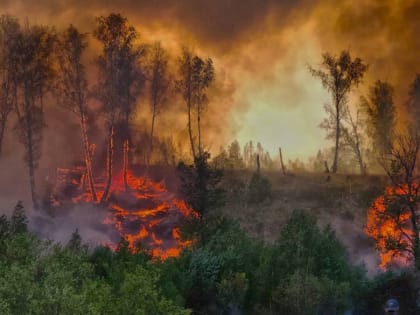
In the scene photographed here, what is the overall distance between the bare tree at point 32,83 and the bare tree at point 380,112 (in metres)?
40.9

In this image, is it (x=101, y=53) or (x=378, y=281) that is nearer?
(x=378, y=281)

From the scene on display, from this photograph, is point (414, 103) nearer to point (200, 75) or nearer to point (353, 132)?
point (353, 132)

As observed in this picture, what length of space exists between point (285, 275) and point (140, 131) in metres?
37.5

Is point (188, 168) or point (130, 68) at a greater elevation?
point (130, 68)

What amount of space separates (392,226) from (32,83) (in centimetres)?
4122

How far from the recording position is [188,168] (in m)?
52.4

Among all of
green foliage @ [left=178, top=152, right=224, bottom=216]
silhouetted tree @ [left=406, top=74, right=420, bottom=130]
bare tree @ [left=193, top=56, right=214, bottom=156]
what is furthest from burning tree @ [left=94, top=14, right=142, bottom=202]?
silhouetted tree @ [left=406, top=74, right=420, bottom=130]

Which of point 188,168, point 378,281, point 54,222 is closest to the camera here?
point 378,281

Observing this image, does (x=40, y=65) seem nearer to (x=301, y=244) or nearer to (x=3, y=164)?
(x=3, y=164)

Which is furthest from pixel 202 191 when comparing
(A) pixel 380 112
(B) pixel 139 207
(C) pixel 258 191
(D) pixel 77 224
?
(A) pixel 380 112

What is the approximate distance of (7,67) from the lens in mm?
63531

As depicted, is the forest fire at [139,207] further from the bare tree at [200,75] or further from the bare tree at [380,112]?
the bare tree at [380,112]

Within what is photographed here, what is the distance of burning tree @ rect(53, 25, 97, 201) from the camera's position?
209 ft

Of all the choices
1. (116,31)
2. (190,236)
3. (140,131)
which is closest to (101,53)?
(116,31)
